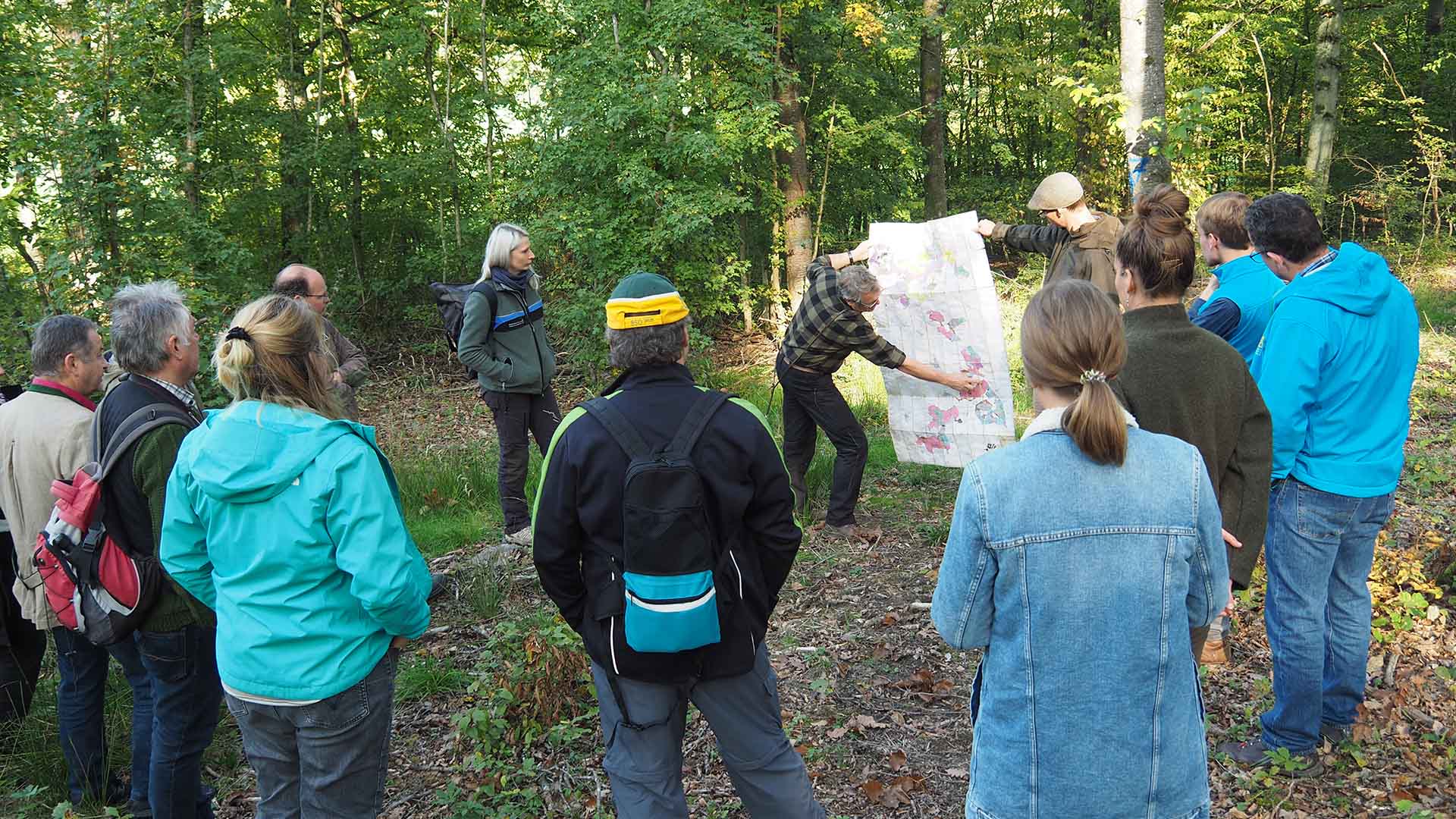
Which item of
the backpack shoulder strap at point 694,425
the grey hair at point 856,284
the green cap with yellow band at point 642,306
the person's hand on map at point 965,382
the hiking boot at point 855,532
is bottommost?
the hiking boot at point 855,532

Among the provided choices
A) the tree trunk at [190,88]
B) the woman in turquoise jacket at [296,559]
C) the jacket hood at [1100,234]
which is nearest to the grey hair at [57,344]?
the woman in turquoise jacket at [296,559]

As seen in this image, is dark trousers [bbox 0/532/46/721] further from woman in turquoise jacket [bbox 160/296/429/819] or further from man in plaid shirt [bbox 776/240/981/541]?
man in plaid shirt [bbox 776/240/981/541]

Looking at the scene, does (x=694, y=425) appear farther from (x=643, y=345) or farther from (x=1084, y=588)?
(x=1084, y=588)

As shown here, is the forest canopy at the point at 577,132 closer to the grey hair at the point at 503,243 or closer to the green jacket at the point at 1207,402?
the grey hair at the point at 503,243

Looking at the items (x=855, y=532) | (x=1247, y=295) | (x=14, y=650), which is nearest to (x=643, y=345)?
(x=1247, y=295)

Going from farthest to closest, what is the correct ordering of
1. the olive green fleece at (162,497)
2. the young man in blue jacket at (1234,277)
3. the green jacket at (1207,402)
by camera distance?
the young man in blue jacket at (1234,277) → the olive green fleece at (162,497) → the green jacket at (1207,402)

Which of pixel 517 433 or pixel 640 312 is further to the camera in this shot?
pixel 517 433

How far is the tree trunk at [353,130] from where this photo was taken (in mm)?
13898

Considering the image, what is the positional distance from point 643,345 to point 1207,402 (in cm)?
183

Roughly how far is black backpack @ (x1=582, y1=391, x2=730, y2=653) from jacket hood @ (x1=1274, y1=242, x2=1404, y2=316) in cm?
226

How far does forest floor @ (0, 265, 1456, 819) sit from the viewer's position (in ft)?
11.8

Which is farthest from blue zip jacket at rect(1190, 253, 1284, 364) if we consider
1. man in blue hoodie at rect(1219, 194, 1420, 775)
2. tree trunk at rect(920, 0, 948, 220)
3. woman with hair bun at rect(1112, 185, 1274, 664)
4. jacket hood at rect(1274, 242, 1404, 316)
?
tree trunk at rect(920, 0, 948, 220)

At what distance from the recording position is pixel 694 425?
2.52 meters

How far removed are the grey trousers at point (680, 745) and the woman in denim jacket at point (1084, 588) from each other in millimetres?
869
